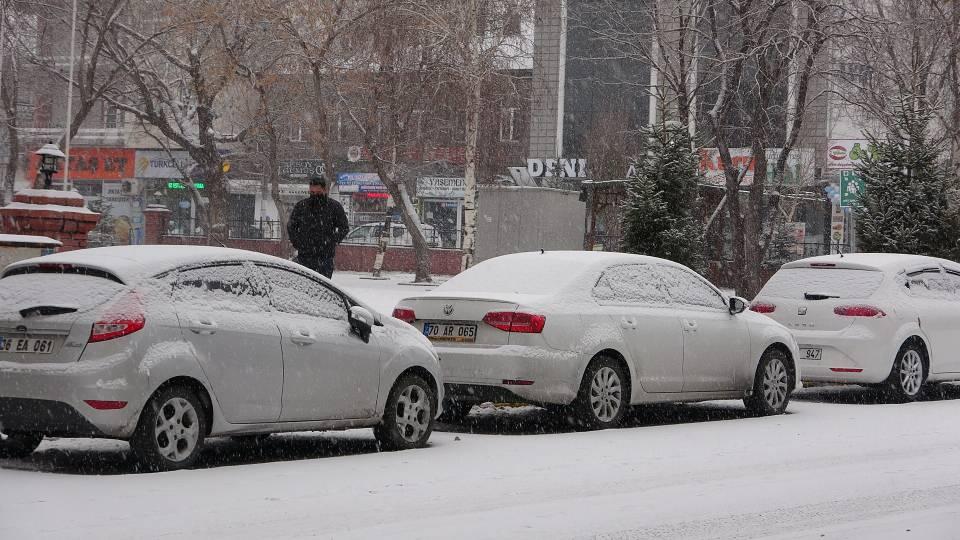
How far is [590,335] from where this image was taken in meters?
11.2

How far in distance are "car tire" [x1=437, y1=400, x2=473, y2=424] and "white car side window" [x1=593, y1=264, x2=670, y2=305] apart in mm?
1583

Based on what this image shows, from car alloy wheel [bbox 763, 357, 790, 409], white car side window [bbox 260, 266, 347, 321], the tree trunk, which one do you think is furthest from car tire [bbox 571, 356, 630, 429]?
the tree trunk

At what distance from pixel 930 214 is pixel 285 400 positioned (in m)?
17.9

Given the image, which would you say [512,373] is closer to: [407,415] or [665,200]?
[407,415]

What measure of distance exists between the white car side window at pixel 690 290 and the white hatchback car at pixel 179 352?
347 centimetres

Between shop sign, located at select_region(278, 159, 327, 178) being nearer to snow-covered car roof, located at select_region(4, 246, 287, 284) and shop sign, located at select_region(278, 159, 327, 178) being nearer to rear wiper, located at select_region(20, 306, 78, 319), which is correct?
snow-covered car roof, located at select_region(4, 246, 287, 284)

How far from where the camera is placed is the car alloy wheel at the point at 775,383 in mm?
13273

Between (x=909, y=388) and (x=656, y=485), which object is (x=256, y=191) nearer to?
(x=909, y=388)

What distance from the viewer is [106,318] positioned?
8.20m

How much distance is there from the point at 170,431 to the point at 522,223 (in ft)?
62.0

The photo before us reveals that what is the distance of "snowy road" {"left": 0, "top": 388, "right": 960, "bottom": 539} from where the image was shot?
7.00 metres

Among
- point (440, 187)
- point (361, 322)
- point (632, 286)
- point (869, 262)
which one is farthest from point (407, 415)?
point (440, 187)

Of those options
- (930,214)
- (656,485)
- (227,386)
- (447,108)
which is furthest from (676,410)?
(447,108)

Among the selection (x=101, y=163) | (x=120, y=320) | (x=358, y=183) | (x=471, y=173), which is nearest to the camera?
(x=120, y=320)
